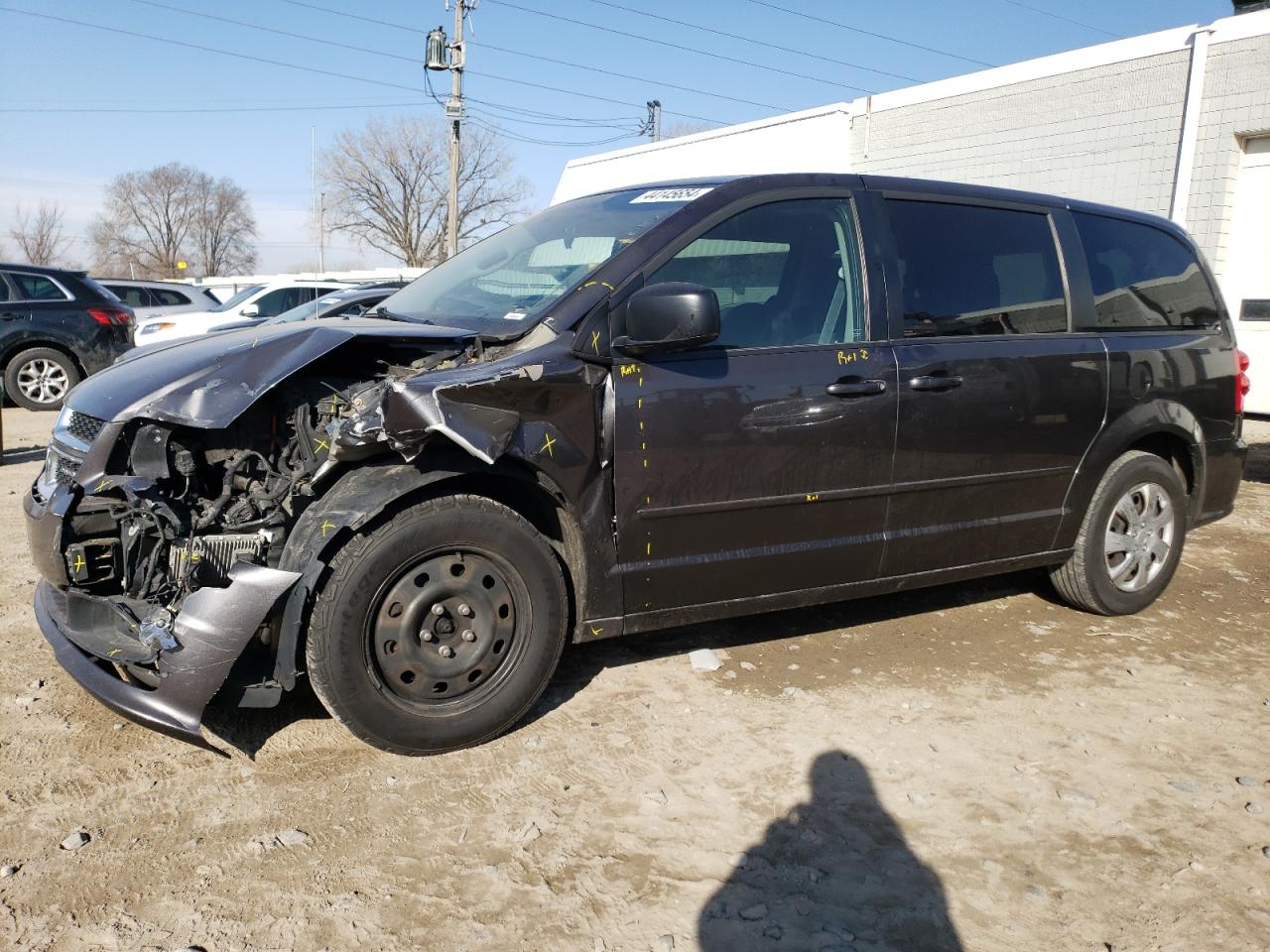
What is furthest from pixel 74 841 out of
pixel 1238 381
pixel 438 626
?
pixel 1238 381

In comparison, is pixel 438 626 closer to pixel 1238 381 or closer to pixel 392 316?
pixel 392 316

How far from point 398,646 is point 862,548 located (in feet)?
5.94

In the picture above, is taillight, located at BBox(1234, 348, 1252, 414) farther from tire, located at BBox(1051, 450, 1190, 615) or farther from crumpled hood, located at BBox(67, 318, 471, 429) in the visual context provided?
crumpled hood, located at BBox(67, 318, 471, 429)

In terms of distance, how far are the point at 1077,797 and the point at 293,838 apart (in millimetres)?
2392

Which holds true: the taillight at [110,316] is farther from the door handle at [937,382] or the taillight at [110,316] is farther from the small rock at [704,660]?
the door handle at [937,382]

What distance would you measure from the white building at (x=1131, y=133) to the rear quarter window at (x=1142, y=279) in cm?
594

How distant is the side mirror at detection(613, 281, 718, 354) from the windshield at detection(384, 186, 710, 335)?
34 centimetres

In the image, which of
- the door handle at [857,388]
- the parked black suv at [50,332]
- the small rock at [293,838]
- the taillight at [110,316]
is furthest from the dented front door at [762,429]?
the taillight at [110,316]

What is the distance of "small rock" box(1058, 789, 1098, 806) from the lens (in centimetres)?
304

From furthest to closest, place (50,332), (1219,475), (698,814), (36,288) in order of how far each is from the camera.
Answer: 1. (36,288)
2. (50,332)
3. (1219,475)
4. (698,814)

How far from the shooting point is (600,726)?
11.3ft

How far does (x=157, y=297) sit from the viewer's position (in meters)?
17.4

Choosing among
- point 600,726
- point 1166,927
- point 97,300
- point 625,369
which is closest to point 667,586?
point 600,726

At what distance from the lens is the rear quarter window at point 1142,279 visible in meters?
4.45
